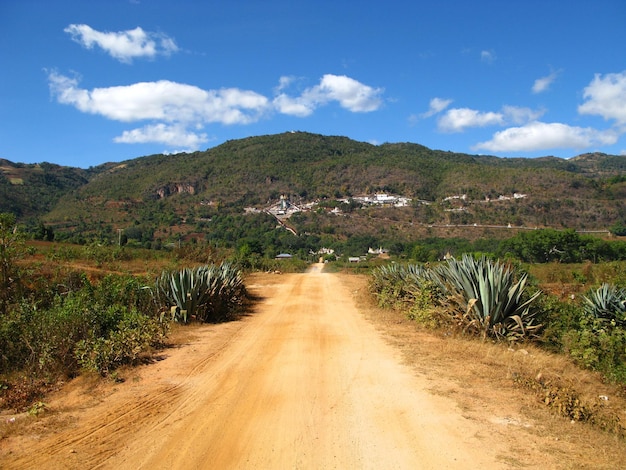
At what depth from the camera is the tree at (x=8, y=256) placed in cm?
798

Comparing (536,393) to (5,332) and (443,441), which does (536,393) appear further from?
(5,332)

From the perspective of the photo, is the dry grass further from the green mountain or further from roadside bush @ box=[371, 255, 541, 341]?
the green mountain

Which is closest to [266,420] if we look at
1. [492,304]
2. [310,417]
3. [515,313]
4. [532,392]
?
[310,417]

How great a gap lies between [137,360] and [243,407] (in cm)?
244

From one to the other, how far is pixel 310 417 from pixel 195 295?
595 centimetres

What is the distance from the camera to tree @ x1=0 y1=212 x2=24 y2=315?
7.98m

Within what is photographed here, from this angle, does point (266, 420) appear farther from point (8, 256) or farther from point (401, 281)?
point (401, 281)

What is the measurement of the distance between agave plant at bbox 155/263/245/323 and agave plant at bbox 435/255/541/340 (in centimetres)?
540

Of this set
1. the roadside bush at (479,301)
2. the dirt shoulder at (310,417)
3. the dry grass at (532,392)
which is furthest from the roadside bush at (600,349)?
the dirt shoulder at (310,417)

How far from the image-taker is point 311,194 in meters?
88.6

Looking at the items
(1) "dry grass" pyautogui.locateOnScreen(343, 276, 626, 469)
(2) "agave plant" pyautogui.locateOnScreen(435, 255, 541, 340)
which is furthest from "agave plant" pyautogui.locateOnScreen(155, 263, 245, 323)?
(2) "agave plant" pyautogui.locateOnScreen(435, 255, 541, 340)

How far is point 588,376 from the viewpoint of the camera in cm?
656

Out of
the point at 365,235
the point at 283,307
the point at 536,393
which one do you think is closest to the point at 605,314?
the point at 536,393

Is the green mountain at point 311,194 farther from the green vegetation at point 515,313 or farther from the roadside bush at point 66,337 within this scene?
the green vegetation at point 515,313
